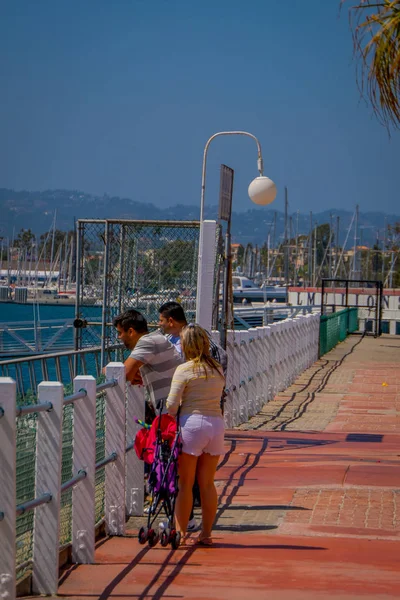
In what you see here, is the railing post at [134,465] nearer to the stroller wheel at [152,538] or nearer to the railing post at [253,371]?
the stroller wheel at [152,538]

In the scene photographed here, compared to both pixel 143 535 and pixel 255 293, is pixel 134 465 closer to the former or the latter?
pixel 143 535

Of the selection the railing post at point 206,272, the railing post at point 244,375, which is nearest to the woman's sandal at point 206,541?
the railing post at point 206,272

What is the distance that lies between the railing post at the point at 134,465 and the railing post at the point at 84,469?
50.9 inches

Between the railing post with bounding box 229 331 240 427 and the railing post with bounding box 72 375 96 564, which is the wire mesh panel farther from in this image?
the railing post with bounding box 72 375 96 564

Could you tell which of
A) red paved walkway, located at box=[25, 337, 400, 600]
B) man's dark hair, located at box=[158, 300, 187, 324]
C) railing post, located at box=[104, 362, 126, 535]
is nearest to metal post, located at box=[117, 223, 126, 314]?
red paved walkway, located at box=[25, 337, 400, 600]

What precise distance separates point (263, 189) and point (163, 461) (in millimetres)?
6748

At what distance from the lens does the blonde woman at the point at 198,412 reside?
23.8ft

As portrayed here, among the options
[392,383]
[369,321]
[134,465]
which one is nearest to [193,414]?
[134,465]

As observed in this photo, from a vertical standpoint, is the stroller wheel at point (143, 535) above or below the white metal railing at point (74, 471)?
below

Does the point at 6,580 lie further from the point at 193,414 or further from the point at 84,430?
the point at 193,414

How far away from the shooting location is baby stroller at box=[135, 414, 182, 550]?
23.7 ft

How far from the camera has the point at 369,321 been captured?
47125 mm

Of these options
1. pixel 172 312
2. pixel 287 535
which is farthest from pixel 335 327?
pixel 287 535

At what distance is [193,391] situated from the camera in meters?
7.27
